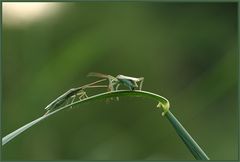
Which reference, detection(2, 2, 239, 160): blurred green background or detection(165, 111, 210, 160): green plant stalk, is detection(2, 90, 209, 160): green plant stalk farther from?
detection(2, 2, 239, 160): blurred green background

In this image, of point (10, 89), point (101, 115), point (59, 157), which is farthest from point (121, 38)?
point (59, 157)

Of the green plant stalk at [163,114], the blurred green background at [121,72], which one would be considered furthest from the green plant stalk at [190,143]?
the blurred green background at [121,72]

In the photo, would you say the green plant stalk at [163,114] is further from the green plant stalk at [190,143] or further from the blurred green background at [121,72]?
the blurred green background at [121,72]

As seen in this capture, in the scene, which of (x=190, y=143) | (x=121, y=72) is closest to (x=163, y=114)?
(x=190, y=143)

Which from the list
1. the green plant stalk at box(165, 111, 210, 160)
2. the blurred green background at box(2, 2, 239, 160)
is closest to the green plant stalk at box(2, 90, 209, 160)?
the green plant stalk at box(165, 111, 210, 160)

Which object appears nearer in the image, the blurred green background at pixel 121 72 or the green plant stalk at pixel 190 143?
the green plant stalk at pixel 190 143

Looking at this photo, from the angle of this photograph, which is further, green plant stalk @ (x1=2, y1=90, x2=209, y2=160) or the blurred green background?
the blurred green background

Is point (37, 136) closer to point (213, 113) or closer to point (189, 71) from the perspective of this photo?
point (213, 113)

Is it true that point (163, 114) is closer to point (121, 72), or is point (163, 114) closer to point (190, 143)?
point (190, 143)

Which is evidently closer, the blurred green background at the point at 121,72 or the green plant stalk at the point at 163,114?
the green plant stalk at the point at 163,114
